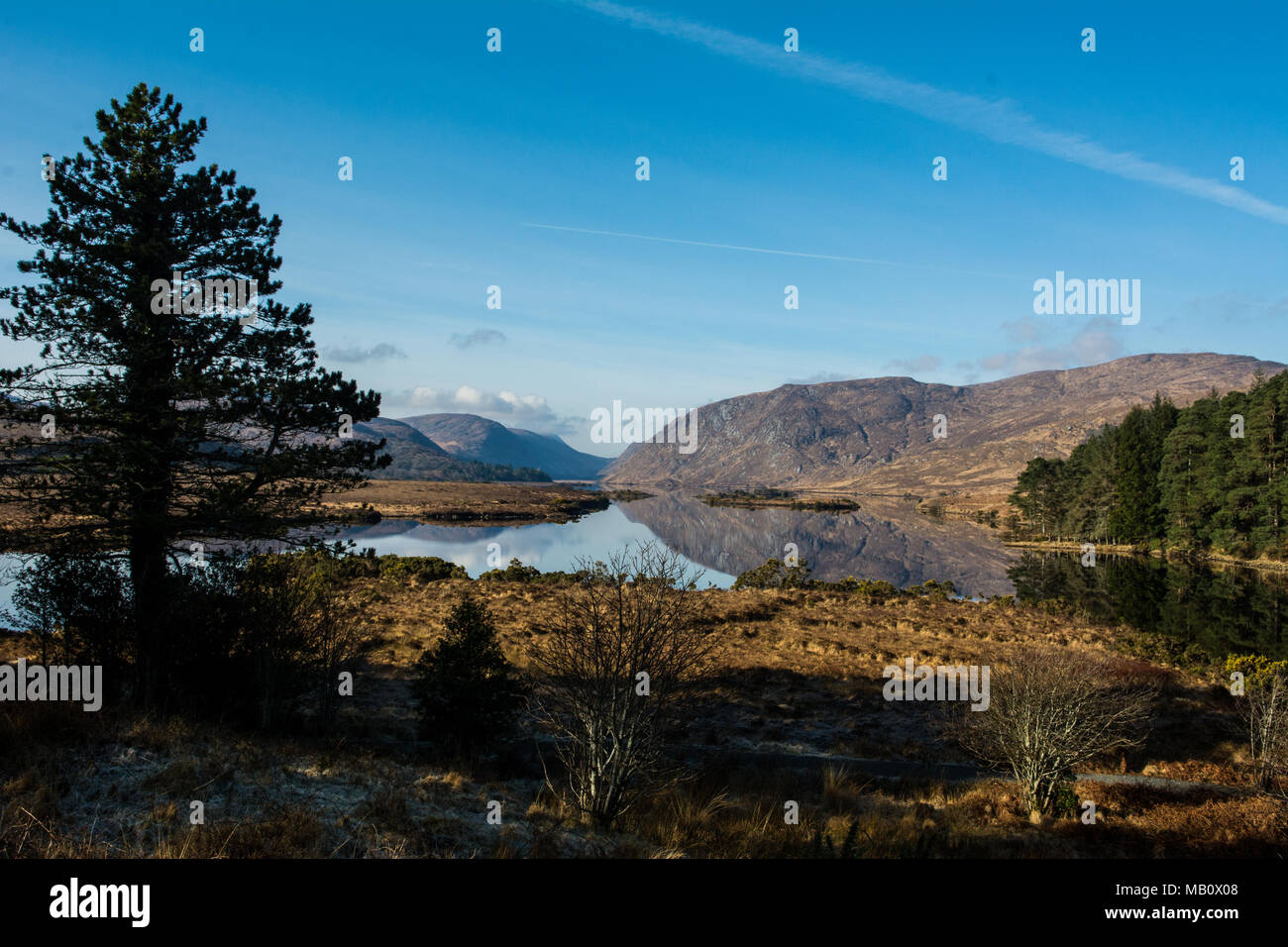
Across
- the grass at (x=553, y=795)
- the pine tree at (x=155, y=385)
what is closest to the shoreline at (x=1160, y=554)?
the grass at (x=553, y=795)

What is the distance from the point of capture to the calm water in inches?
1366

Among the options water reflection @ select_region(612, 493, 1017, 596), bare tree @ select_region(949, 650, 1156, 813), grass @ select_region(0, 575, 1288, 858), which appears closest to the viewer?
grass @ select_region(0, 575, 1288, 858)

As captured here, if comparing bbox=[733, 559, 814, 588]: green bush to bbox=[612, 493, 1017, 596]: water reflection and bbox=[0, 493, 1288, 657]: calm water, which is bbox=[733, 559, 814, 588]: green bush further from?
bbox=[612, 493, 1017, 596]: water reflection

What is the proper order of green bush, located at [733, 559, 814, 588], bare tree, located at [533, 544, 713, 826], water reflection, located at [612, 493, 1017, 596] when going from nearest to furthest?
bare tree, located at [533, 544, 713, 826]
green bush, located at [733, 559, 814, 588]
water reflection, located at [612, 493, 1017, 596]

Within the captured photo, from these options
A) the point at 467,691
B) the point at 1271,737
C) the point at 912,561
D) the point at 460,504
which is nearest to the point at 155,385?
Answer: the point at 467,691

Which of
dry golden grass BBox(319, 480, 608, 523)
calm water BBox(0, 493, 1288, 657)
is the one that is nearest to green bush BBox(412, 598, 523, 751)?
calm water BBox(0, 493, 1288, 657)

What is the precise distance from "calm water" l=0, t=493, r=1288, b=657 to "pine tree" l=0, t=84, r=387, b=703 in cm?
244

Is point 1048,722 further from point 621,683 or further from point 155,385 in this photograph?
point 155,385

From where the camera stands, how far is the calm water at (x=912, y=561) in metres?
34.7

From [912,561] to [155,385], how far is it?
65613 millimetres

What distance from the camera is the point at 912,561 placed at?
65.6m
